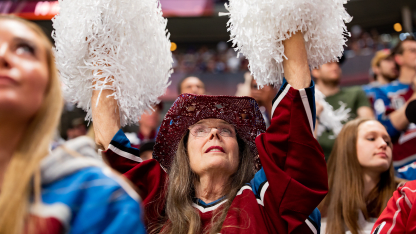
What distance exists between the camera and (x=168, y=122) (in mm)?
1556

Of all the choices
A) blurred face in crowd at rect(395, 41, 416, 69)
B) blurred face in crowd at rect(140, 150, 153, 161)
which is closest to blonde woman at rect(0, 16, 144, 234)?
blurred face in crowd at rect(140, 150, 153, 161)

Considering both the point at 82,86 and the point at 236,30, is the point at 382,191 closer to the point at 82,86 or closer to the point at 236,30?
the point at 236,30

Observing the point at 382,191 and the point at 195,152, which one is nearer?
the point at 195,152

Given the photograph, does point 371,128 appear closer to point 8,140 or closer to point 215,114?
point 215,114

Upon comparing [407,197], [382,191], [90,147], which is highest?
[90,147]

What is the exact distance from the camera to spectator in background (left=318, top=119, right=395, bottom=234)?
1.73 meters

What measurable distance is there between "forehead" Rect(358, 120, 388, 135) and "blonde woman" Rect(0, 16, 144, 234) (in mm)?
1593

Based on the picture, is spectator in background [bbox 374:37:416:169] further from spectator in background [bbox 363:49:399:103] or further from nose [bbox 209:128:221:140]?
nose [bbox 209:128:221:140]

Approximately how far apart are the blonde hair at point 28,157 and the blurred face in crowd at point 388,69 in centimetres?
284

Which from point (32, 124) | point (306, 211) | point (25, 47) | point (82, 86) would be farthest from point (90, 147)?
point (82, 86)

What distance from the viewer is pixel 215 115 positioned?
1519 mm

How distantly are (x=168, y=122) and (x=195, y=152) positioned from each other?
0.58 feet

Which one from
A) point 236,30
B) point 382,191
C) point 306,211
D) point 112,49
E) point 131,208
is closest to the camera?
point 131,208

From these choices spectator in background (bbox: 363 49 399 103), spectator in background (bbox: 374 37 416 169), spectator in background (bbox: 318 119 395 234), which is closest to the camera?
spectator in background (bbox: 318 119 395 234)
